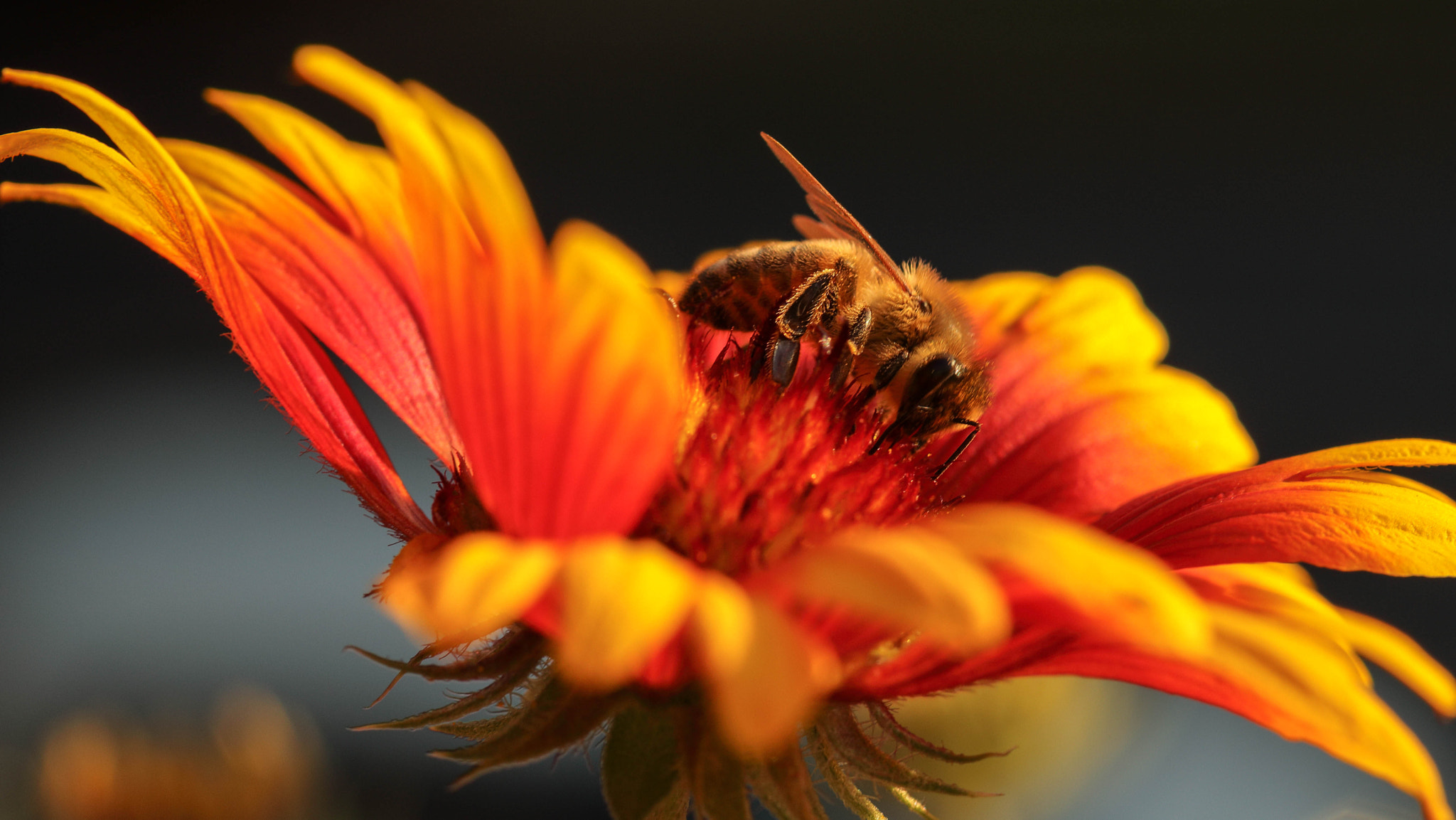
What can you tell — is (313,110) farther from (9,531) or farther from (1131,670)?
(1131,670)

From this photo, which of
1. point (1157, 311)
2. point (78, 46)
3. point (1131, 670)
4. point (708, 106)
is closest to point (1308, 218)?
point (1157, 311)

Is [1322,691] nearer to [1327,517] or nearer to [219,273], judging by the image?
[1327,517]

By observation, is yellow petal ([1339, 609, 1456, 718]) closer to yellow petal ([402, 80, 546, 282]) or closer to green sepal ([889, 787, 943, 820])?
green sepal ([889, 787, 943, 820])

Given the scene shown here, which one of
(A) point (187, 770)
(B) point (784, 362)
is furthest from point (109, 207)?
(A) point (187, 770)

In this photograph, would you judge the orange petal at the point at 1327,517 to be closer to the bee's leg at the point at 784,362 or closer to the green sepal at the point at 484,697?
the bee's leg at the point at 784,362

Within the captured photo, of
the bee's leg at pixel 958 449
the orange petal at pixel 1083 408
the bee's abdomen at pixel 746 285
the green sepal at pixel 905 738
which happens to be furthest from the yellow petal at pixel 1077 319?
the green sepal at pixel 905 738
